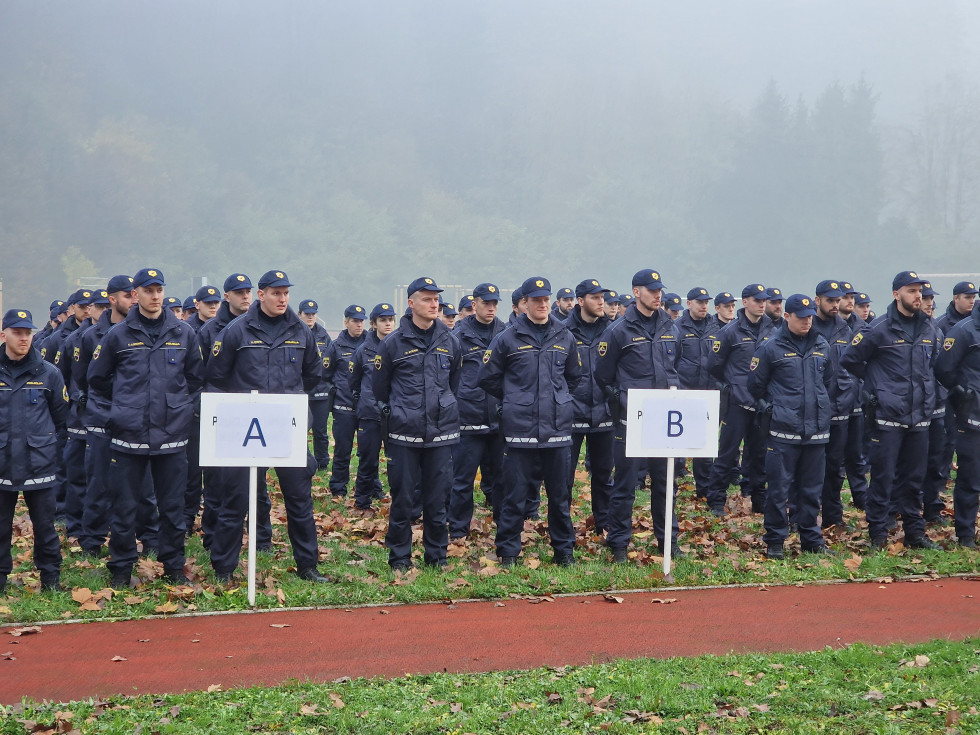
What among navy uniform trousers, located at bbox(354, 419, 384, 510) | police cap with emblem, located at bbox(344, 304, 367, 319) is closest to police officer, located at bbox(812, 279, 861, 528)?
navy uniform trousers, located at bbox(354, 419, 384, 510)

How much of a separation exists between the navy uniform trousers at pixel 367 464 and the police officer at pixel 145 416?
13.2 feet

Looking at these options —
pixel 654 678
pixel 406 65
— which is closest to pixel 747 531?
pixel 654 678

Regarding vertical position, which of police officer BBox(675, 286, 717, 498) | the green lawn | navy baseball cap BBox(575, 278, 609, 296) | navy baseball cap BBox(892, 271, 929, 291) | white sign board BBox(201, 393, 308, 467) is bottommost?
the green lawn

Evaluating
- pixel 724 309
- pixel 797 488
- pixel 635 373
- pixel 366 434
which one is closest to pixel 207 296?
pixel 366 434

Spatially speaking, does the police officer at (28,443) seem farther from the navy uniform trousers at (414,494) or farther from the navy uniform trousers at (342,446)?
the navy uniform trousers at (342,446)

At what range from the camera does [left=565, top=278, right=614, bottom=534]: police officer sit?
10.9 meters

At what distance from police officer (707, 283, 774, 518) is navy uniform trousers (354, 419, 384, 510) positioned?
4.25 metres

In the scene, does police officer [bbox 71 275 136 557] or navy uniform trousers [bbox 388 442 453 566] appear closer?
navy uniform trousers [bbox 388 442 453 566]

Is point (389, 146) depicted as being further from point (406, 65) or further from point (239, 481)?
point (239, 481)

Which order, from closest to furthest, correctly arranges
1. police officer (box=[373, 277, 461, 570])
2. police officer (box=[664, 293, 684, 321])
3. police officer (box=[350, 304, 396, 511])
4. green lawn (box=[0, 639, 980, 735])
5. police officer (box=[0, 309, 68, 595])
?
green lawn (box=[0, 639, 980, 735]) → police officer (box=[0, 309, 68, 595]) → police officer (box=[373, 277, 461, 570]) → police officer (box=[350, 304, 396, 511]) → police officer (box=[664, 293, 684, 321])

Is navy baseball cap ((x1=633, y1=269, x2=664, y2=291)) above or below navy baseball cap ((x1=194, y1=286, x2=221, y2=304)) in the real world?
above

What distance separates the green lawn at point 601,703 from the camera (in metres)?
6.00

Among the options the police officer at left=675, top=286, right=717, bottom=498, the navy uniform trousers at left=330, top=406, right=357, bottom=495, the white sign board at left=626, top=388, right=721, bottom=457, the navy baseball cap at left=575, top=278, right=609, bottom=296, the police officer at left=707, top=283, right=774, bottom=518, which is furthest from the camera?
the police officer at left=675, top=286, right=717, bottom=498

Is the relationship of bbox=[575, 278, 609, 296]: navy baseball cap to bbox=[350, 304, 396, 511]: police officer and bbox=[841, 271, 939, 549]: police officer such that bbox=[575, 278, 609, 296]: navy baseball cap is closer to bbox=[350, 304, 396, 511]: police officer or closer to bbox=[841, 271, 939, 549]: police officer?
bbox=[841, 271, 939, 549]: police officer
